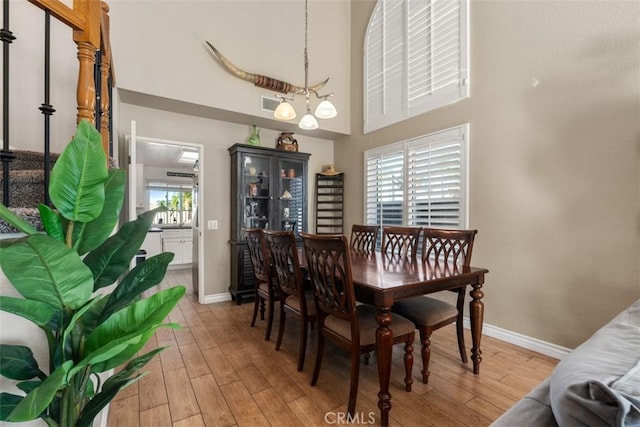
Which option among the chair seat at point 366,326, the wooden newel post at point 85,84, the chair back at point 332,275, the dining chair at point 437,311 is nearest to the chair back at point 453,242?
the dining chair at point 437,311

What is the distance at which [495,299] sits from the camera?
9.19 ft

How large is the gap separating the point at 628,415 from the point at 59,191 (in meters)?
1.35

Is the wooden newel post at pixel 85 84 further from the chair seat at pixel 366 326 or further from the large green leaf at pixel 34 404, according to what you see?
the chair seat at pixel 366 326

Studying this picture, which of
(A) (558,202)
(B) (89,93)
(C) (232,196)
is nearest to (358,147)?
(C) (232,196)

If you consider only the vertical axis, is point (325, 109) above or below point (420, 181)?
above

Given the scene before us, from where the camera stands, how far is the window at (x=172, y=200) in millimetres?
7043

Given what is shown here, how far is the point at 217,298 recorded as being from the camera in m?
3.91

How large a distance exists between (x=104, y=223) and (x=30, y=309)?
27cm

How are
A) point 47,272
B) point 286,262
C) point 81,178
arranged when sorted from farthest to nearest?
1. point 286,262
2. point 81,178
3. point 47,272

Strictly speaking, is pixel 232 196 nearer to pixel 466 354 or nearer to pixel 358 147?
pixel 358 147

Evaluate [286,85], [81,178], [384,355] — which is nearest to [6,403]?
[81,178]

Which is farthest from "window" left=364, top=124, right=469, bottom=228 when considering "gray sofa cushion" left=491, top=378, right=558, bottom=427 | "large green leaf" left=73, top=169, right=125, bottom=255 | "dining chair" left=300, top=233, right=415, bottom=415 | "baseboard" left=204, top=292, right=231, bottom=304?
"large green leaf" left=73, top=169, right=125, bottom=255

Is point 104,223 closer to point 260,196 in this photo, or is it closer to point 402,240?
point 402,240

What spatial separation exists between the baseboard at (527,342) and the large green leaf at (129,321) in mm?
3002
